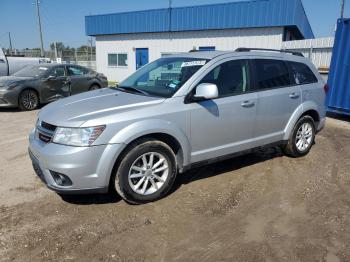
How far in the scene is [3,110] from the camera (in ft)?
33.8

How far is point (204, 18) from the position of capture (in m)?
19.0

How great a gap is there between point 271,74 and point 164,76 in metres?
1.69

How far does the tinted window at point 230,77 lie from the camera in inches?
174

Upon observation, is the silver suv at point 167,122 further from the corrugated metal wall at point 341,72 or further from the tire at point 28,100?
the tire at point 28,100

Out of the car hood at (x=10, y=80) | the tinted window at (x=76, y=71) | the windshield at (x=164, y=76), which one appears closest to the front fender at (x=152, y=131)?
the windshield at (x=164, y=76)

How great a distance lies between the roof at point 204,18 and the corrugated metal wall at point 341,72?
7.32 metres

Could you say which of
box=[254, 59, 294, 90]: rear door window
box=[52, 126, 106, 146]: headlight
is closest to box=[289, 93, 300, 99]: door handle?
box=[254, 59, 294, 90]: rear door window

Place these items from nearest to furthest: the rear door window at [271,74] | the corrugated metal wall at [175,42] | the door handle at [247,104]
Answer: the door handle at [247,104] → the rear door window at [271,74] → the corrugated metal wall at [175,42]

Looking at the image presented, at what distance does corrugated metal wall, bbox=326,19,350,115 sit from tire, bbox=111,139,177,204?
7.34m

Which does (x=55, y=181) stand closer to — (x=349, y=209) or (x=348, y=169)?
(x=349, y=209)

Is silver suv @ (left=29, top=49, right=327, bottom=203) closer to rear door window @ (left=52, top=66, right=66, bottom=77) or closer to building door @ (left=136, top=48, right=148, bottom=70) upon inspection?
rear door window @ (left=52, top=66, right=66, bottom=77)

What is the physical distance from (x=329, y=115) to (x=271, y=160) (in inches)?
235

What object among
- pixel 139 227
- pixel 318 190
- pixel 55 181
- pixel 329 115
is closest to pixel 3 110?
pixel 55 181

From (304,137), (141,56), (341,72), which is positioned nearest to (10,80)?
(304,137)
